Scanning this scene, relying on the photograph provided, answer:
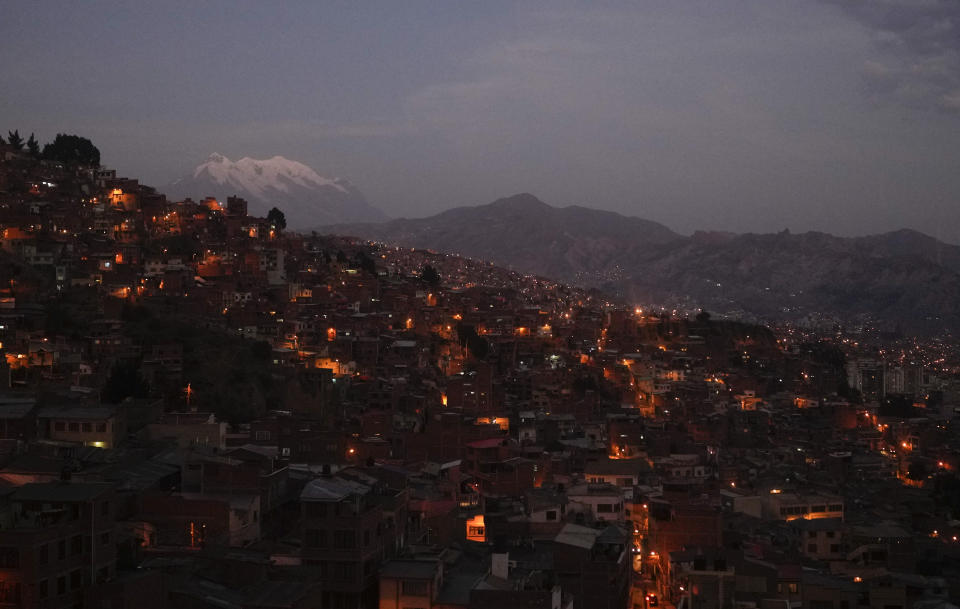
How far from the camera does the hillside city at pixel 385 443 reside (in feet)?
42.4

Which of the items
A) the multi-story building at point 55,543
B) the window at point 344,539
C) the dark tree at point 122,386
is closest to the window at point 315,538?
the window at point 344,539

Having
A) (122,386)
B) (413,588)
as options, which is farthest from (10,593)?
(122,386)

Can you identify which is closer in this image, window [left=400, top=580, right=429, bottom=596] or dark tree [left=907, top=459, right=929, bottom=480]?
window [left=400, top=580, right=429, bottom=596]

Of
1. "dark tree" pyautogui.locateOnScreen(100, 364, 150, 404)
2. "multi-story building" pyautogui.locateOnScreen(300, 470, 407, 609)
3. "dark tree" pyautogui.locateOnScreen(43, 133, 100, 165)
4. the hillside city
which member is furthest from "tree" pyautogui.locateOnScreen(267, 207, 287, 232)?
"multi-story building" pyautogui.locateOnScreen(300, 470, 407, 609)

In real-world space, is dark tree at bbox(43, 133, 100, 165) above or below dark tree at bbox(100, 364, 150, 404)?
above

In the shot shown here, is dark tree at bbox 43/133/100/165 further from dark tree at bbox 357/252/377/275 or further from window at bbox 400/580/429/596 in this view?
window at bbox 400/580/429/596

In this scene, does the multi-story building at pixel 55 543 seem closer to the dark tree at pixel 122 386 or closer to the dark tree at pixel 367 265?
the dark tree at pixel 122 386

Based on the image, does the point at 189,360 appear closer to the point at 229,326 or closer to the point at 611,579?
the point at 229,326

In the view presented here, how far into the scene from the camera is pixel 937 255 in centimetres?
16400

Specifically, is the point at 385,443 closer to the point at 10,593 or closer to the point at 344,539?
the point at 344,539

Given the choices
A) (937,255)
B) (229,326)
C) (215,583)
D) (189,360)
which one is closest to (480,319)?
(229,326)

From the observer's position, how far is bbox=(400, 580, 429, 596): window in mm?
12734

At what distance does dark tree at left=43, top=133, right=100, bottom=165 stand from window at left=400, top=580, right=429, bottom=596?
37.8m

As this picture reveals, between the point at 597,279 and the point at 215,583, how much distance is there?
130211 millimetres
